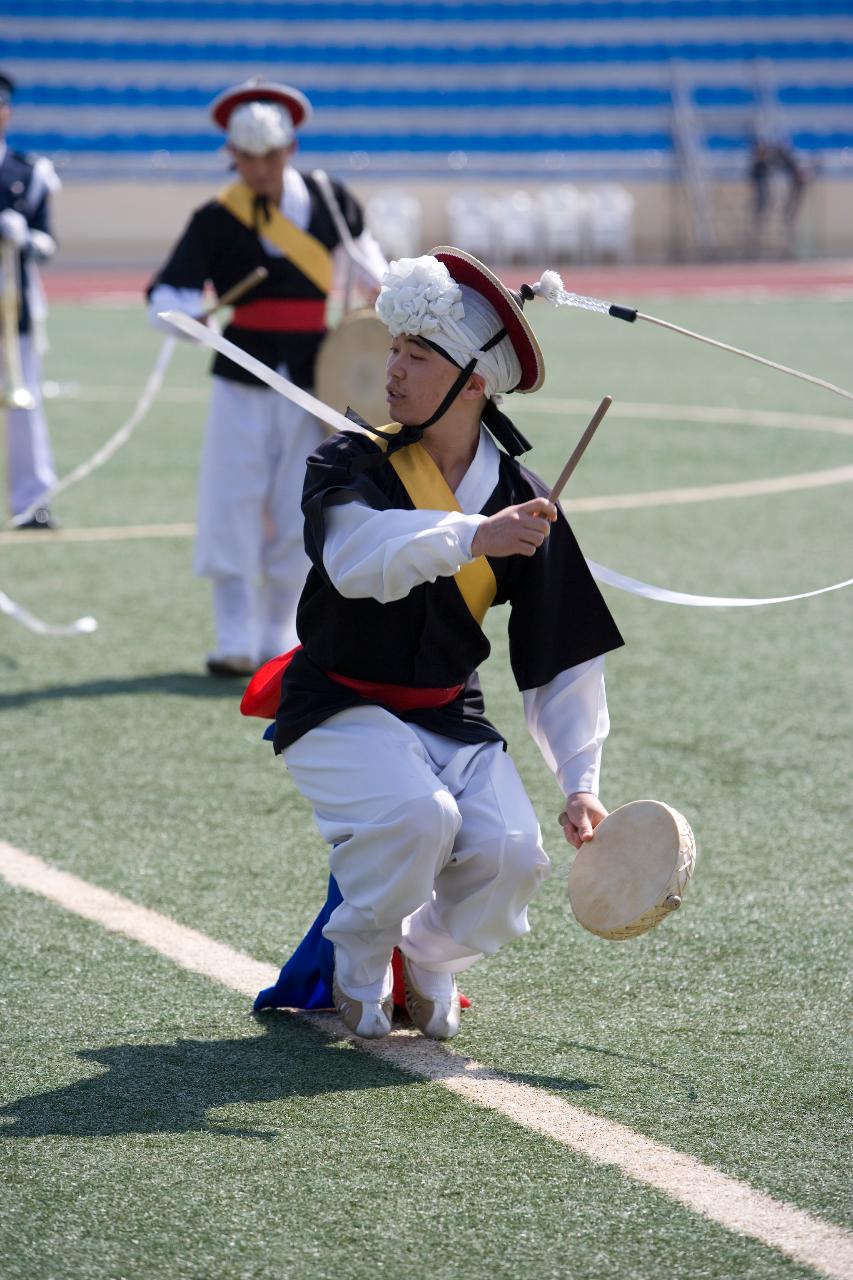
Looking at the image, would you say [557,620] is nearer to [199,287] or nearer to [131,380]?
[199,287]

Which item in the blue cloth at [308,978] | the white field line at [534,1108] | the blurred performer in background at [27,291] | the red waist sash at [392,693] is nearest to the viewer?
the white field line at [534,1108]

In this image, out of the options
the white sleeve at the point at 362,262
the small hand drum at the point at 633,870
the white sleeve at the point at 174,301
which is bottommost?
the small hand drum at the point at 633,870

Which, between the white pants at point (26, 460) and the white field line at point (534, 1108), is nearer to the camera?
the white field line at point (534, 1108)

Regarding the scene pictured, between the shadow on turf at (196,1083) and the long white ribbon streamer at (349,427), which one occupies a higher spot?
the long white ribbon streamer at (349,427)

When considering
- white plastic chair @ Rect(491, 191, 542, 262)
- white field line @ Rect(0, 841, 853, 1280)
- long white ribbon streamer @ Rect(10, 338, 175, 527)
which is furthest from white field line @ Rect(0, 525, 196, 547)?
white plastic chair @ Rect(491, 191, 542, 262)

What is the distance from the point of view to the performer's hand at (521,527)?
116 inches

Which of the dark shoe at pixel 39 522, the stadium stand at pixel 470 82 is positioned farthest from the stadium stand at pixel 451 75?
the dark shoe at pixel 39 522

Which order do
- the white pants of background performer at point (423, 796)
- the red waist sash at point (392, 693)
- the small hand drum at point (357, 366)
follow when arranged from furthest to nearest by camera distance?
the small hand drum at point (357, 366) < the red waist sash at point (392, 693) < the white pants of background performer at point (423, 796)

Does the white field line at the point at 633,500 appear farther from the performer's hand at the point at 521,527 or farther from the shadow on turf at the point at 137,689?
the performer's hand at the point at 521,527

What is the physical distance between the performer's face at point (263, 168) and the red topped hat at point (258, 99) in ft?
0.46

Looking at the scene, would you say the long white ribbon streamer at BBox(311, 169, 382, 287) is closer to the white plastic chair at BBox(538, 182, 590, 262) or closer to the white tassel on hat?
the white tassel on hat

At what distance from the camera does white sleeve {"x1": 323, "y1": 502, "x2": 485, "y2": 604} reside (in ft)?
9.78

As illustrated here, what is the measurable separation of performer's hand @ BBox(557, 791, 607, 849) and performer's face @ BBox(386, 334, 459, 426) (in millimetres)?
756

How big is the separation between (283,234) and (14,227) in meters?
3.43
